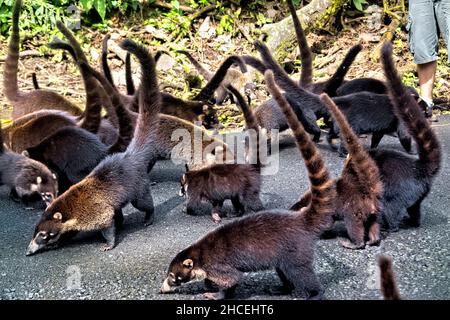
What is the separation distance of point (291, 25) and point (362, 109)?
3597mm

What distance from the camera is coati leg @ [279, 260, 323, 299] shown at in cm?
338

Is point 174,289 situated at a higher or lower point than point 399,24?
lower

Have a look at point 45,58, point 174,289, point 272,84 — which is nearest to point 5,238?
point 174,289

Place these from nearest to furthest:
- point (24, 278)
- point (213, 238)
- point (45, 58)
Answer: point (213, 238)
point (24, 278)
point (45, 58)

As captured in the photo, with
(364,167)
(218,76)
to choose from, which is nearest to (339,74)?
(218,76)

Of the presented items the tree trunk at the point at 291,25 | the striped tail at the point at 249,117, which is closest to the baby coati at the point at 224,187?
the striped tail at the point at 249,117

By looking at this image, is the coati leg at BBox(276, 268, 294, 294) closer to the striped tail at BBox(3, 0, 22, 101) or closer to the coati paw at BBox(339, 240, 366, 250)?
the coati paw at BBox(339, 240, 366, 250)

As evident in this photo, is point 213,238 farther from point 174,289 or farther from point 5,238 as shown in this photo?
point 5,238

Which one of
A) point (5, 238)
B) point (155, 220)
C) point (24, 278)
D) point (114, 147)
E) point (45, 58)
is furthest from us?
point (45, 58)

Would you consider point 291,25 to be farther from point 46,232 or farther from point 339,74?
point 46,232

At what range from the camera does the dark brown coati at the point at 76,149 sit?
514 centimetres

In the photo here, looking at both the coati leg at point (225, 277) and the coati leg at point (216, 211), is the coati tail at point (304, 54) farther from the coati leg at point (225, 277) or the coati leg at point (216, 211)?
the coati leg at point (225, 277)

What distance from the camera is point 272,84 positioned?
10.8 ft

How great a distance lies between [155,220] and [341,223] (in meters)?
1.48
